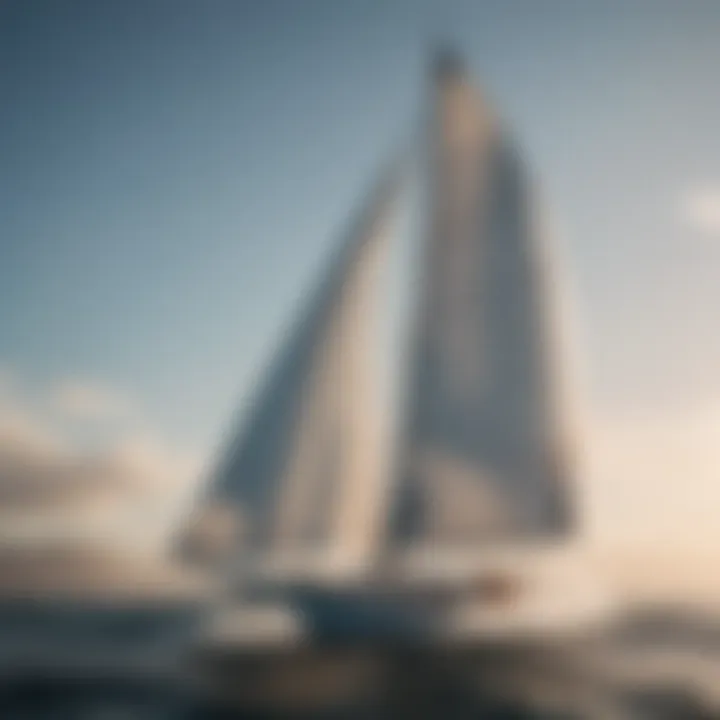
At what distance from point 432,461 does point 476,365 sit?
33.2 inches

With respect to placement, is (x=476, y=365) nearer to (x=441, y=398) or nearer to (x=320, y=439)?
(x=441, y=398)

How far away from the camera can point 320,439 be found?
6992mm

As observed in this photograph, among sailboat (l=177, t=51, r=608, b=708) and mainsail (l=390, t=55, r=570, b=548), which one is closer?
sailboat (l=177, t=51, r=608, b=708)

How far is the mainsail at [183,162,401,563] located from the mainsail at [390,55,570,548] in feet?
1.35

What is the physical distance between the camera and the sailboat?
21.1ft

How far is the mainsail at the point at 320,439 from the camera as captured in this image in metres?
6.68

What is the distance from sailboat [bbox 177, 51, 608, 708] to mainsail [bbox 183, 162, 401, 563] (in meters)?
0.01

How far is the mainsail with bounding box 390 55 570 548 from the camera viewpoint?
689 centimetres

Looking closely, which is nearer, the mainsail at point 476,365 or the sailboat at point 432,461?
the sailboat at point 432,461

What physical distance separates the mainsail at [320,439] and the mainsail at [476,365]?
41 centimetres

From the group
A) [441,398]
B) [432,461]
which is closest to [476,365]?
[441,398]

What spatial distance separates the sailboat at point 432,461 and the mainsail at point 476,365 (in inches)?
0.5

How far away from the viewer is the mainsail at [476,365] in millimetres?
6891

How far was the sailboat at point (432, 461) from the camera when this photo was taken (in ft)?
21.1
